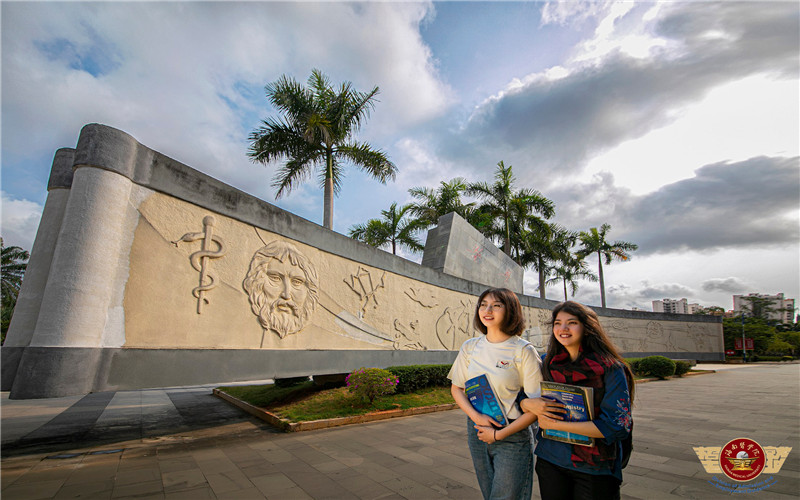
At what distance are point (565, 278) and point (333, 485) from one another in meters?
28.5

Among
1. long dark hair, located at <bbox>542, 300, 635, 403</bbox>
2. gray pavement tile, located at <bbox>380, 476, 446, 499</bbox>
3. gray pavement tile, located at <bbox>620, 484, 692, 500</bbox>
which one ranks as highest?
long dark hair, located at <bbox>542, 300, 635, 403</bbox>

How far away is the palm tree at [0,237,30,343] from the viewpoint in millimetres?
28031

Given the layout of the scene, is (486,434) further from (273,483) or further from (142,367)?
(142,367)

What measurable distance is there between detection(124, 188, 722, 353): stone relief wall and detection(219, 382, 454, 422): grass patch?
3.69 feet

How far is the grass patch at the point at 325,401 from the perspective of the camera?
6.59m

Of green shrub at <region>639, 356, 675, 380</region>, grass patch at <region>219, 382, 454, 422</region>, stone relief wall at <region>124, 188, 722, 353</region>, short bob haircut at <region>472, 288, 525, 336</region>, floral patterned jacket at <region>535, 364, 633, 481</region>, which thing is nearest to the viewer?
floral patterned jacket at <region>535, 364, 633, 481</region>

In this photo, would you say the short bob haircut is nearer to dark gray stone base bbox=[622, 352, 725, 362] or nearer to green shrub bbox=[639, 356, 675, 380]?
green shrub bbox=[639, 356, 675, 380]

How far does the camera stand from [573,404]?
1802mm

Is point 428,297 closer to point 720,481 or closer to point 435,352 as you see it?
point 435,352

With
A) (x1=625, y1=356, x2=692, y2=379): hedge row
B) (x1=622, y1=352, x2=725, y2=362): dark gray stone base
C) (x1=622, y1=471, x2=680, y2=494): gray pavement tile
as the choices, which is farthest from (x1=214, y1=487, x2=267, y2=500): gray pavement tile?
(x1=622, y1=352, x2=725, y2=362): dark gray stone base

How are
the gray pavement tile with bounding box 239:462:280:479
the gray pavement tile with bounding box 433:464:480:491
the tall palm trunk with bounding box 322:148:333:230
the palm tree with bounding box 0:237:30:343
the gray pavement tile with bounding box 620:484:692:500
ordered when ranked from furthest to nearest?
1. the palm tree with bounding box 0:237:30:343
2. the tall palm trunk with bounding box 322:148:333:230
3. the gray pavement tile with bounding box 239:462:280:479
4. the gray pavement tile with bounding box 433:464:480:491
5. the gray pavement tile with bounding box 620:484:692:500

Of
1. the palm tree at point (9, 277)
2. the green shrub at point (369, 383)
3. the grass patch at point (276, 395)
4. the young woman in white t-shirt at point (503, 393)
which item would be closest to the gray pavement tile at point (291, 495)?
the young woman in white t-shirt at point (503, 393)

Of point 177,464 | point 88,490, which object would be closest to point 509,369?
point 88,490

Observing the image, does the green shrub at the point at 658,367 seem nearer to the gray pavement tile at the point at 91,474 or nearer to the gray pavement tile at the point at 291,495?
the gray pavement tile at the point at 291,495
